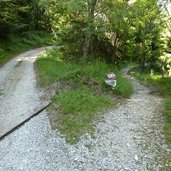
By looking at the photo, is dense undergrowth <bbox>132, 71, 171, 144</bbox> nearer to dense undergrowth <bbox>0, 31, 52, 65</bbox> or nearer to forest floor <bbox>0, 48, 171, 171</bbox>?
forest floor <bbox>0, 48, 171, 171</bbox>

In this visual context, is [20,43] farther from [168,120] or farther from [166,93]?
[168,120]

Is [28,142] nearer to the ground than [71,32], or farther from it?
nearer to the ground

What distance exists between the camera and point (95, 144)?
907 centimetres

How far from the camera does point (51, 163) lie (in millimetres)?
8062

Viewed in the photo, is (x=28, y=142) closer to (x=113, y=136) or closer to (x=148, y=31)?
(x=113, y=136)

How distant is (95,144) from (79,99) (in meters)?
3.28

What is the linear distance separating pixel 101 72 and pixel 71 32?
233 inches

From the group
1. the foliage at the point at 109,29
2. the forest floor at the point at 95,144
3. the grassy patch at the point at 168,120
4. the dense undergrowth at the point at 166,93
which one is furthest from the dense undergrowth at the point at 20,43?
the grassy patch at the point at 168,120

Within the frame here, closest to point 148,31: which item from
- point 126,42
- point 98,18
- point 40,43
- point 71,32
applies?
point 126,42

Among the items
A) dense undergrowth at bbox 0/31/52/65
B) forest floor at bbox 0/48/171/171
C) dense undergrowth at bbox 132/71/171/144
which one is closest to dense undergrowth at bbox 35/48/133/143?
forest floor at bbox 0/48/171/171

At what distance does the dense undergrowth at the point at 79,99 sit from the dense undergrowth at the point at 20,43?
10888 millimetres

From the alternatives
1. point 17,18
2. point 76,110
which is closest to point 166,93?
point 76,110

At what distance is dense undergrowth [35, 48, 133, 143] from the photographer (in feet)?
33.2

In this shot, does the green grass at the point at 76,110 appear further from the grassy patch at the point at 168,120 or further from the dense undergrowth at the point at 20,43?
the dense undergrowth at the point at 20,43
